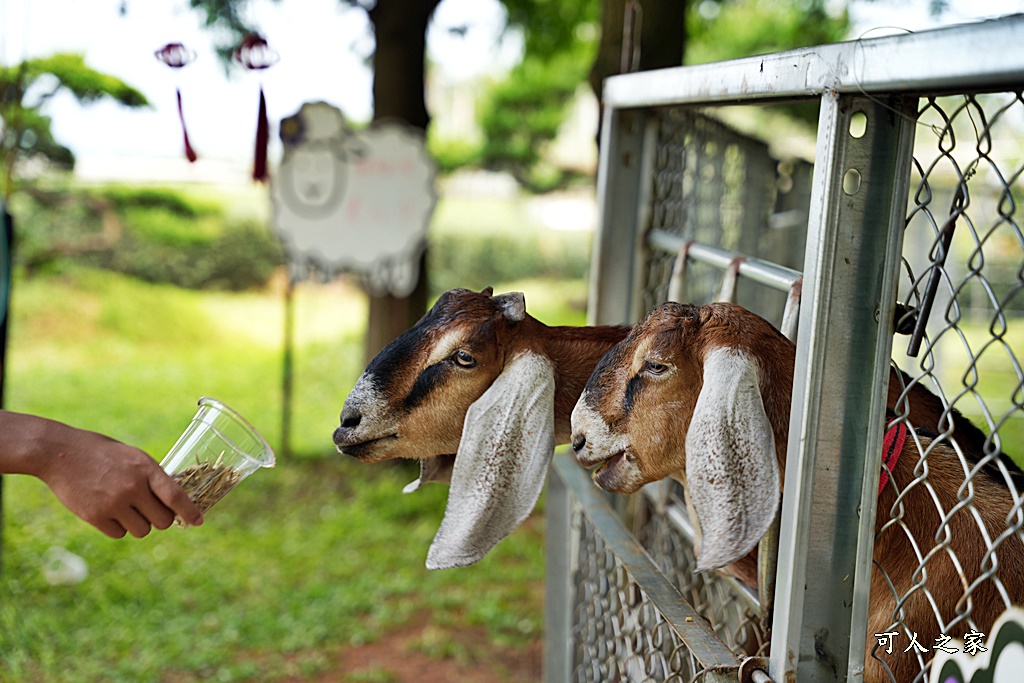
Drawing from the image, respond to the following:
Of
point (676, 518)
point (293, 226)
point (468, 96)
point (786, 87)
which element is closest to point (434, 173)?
point (293, 226)

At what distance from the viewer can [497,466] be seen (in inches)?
53.7

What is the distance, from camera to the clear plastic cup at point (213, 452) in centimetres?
145

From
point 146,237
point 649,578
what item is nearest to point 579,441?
point 649,578

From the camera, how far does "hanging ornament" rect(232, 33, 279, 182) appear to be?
146 inches

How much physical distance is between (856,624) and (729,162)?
2.42m

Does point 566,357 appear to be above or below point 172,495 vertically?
above

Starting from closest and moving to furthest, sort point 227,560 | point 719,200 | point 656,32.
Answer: point 719,200
point 656,32
point 227,560

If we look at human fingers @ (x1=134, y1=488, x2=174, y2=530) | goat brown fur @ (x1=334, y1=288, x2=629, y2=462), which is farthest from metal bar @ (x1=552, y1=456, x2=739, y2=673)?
human fingers @ (x1=134, y1=488, x2=174, y2=530)

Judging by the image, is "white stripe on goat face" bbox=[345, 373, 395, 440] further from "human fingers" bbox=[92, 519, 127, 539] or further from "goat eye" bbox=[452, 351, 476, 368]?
"human fingers" bbox=[92, 519, 127, 539]

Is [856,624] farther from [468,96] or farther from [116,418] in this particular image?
[468,96]

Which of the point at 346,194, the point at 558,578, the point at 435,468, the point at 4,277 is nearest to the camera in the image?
the point at 435,468

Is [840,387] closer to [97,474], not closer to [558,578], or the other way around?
[97,474]

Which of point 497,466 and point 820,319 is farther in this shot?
point 497,466

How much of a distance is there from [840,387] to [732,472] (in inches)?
7.0
